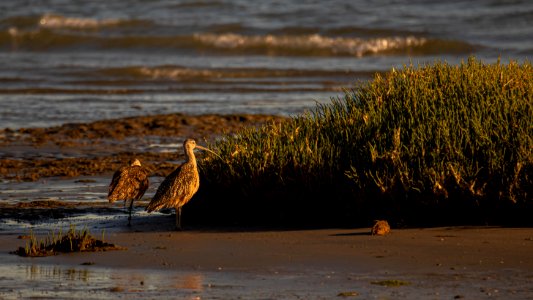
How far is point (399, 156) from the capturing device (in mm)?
10555

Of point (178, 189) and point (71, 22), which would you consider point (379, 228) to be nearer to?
point (178, 189)

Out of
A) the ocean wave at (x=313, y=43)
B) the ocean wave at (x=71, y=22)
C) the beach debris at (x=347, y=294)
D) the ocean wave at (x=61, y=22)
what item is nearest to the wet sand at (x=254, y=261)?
the beach debris at (x=347, y=294)

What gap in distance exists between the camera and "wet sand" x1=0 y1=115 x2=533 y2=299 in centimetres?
830

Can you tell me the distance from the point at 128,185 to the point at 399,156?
9.74 feet

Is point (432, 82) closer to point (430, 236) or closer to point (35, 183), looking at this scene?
point (430, 236)

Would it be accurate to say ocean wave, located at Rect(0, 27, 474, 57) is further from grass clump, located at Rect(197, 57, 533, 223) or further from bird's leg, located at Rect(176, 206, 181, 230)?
bird's leg, located at Rect(176, 206, 181, 230)

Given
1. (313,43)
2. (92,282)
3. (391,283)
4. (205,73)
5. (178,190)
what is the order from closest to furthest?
1. (391,283)
2. (92,282)
3. (178,190)
4. (205,73)
5. (313,43)

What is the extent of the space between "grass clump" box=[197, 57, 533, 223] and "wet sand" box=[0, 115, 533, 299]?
29 cm

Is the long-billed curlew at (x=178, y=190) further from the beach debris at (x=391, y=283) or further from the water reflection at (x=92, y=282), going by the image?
the beach debris at (x=391, y=283)

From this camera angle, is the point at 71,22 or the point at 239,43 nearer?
the point at 239,43

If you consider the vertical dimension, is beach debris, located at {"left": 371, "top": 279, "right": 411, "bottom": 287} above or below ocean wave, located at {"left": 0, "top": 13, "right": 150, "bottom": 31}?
above

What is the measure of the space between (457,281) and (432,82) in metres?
3.50

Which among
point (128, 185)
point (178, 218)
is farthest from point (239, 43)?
point (178, 218)

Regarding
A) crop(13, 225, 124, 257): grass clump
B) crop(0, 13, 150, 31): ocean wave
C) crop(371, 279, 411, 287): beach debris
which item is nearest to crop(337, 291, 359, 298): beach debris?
crop(371, 279, 411, 287): beach debris
